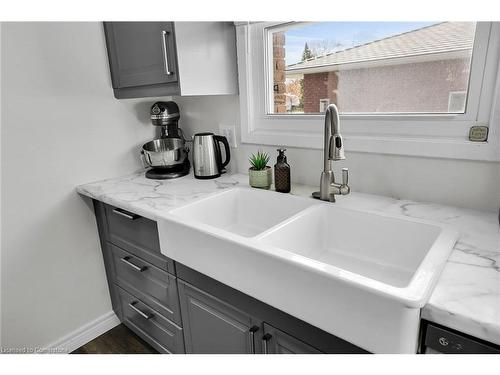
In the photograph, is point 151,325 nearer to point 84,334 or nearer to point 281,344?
point 84,334

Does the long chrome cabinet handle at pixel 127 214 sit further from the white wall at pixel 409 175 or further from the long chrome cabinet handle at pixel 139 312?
the white wall at pixel 409 175

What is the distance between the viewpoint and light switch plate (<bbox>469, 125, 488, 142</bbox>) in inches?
38.9

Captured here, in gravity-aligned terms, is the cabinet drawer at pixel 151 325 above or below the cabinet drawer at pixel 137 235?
below

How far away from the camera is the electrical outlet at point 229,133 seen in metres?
1.62

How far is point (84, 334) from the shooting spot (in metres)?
1.69

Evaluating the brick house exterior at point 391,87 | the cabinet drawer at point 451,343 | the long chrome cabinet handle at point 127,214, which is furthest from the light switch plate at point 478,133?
the long chrome cabinet handle at point 127,214

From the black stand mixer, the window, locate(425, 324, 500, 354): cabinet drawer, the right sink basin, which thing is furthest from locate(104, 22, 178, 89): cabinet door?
locate(425, 324, 500, 354): cabinet drawer

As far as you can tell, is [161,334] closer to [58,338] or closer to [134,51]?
[58,338]

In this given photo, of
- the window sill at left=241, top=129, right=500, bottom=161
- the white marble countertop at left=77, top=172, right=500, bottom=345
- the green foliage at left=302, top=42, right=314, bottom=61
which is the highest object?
the green foliage at left=302, top=42, right=314, bottom=61

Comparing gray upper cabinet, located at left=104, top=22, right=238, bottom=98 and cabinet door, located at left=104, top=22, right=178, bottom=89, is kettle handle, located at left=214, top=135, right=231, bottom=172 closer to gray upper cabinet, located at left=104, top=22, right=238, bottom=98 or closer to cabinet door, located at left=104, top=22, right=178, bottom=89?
gray upper cabinet, located at left=104, top=22, right=238, bottom=98

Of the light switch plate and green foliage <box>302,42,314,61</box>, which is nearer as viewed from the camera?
the light switch plate

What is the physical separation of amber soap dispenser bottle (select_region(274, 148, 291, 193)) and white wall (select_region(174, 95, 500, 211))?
16 cm

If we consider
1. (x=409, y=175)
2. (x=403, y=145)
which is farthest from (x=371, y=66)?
(x=409, y=175)

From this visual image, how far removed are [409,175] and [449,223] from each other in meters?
0.25
